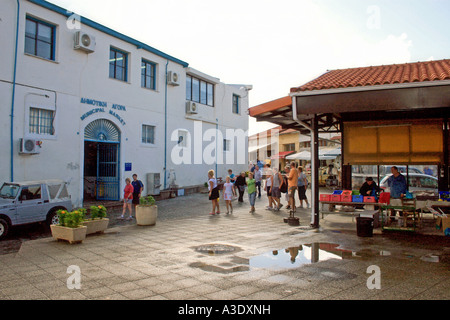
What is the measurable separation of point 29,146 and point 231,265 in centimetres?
925

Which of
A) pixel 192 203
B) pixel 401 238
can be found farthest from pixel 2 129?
pixel 401 238

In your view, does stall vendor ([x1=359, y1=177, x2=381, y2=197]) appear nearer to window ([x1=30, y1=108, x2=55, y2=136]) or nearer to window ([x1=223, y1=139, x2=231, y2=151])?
window ([x1=30, y1=108, x2=55, y2=136])

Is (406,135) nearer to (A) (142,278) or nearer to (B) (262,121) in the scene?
(B) (262,121)

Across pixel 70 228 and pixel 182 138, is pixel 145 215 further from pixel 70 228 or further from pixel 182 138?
pixel 182 138

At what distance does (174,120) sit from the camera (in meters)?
19.2

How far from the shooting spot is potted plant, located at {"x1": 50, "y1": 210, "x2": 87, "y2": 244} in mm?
7809

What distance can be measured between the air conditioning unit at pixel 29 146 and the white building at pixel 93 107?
0.03 metres

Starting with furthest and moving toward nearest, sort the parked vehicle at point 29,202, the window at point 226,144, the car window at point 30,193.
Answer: the window at point 226,144, the car window at point 30,193, the parked vehicle at point 29,202

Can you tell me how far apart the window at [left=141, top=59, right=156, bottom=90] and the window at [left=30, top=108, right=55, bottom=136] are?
5565 mm

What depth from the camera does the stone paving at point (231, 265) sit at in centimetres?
462

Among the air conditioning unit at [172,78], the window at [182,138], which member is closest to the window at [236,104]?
the window at [182,138]

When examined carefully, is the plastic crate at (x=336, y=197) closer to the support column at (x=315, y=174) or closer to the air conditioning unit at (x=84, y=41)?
the support column at (x=315, y=174)

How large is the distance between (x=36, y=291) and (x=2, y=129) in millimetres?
8581

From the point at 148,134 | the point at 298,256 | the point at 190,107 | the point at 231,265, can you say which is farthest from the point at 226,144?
the point at 231,265
